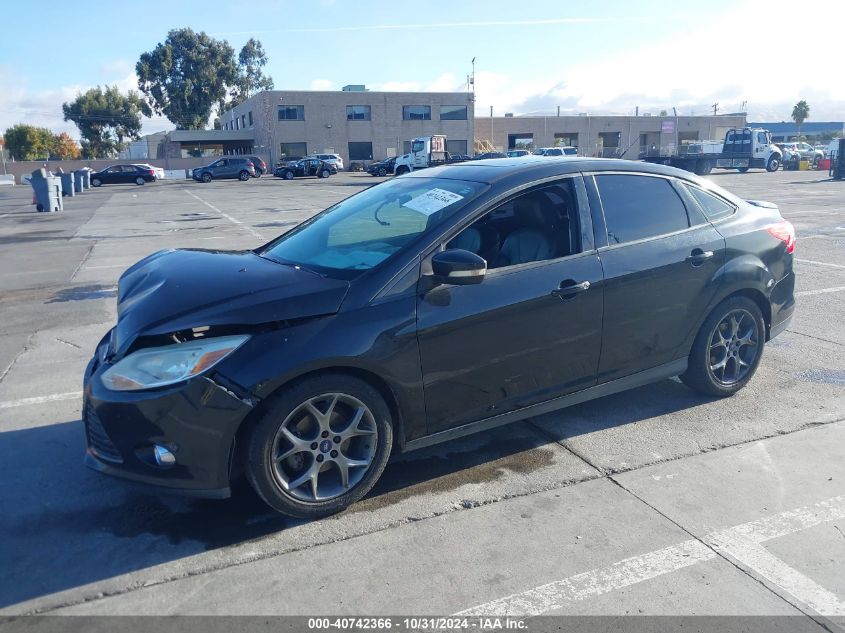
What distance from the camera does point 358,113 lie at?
6712 cm

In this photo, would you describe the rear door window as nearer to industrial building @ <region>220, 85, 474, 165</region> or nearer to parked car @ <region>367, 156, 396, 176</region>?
parked car @ <region>367, 156, 396, 176</region>

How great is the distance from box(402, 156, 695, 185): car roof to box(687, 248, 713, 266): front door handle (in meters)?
0.61

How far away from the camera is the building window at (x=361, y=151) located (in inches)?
2675

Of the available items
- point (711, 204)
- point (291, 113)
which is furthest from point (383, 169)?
point (711, 204)

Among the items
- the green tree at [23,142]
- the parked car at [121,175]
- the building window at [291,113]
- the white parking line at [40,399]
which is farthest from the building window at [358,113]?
the white parking line at [40,399]

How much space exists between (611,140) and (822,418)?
3162 inches

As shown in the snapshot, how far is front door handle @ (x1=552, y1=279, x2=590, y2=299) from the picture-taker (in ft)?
13.1

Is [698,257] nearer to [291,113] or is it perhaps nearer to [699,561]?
[699,561]

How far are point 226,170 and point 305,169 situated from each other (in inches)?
241

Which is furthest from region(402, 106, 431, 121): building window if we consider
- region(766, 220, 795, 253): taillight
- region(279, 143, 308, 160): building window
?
region(766, 220, 795, 253): taillight

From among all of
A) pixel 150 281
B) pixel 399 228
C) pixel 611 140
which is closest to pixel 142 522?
pixel 150 281

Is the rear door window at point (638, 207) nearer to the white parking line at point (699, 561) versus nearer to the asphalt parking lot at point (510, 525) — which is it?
the asphalt parking lot at point (510, 525)

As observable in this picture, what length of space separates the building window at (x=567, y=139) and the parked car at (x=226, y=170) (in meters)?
37.4

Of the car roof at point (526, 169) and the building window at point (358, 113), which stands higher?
→ the building window at point (358, 113)
